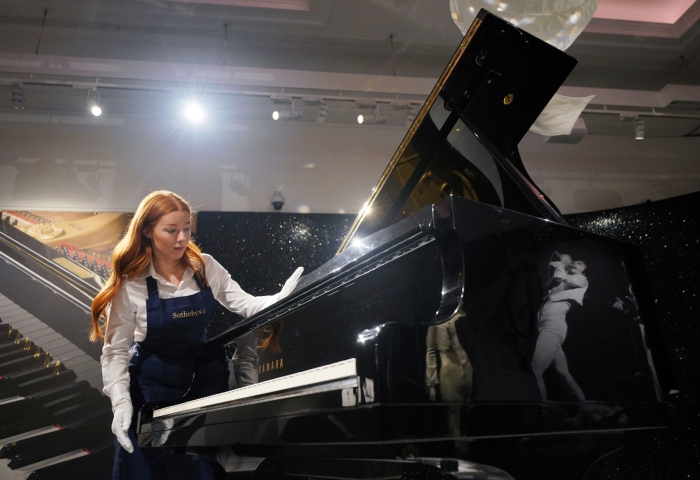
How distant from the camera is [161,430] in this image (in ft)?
5.26

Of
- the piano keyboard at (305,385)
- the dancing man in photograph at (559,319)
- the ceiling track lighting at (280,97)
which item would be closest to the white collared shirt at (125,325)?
the piano keyboard at (305,385)

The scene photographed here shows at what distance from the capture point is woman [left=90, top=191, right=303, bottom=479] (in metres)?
1.86

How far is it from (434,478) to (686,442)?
1.61 meters

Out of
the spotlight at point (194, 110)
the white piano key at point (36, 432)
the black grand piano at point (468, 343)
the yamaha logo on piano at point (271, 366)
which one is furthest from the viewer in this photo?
the spotlight at point (194, 110)

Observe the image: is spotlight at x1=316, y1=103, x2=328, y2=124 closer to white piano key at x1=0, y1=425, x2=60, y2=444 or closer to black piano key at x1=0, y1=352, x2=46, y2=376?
black piano key at x1=0, y1=352, x2=46, y2=376

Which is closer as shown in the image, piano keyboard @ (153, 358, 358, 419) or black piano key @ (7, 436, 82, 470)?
piano keyboard @ (153, 358, 358, 419)

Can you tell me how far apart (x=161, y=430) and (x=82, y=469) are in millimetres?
1848

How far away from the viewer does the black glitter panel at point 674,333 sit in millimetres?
3150

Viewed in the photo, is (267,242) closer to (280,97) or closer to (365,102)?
(280,97)

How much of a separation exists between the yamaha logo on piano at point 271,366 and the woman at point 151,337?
355 mm

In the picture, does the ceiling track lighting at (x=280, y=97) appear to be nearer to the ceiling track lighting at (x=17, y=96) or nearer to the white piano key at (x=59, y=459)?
the ceiling track lighting at (x=17, y=96)

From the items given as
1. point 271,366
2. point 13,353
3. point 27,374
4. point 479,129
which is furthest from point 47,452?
point 479,129

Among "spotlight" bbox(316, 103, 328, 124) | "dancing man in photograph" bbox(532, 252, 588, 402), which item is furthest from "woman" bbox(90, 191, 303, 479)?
"spotlight" bbox(316, 103, 328, 124)

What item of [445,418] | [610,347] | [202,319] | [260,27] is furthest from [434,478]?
[260,27]
